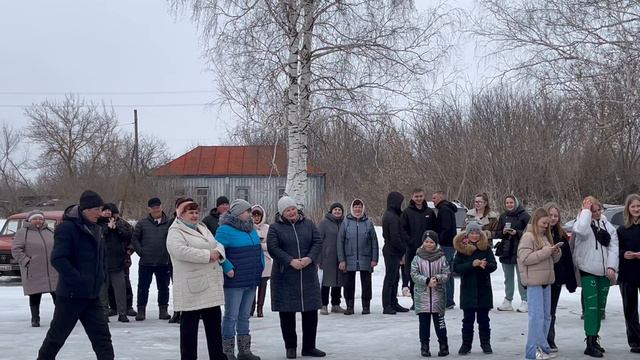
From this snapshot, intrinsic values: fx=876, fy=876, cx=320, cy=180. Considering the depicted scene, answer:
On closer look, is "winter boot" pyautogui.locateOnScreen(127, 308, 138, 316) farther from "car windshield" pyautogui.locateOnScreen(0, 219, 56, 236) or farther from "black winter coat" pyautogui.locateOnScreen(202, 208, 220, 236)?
"car windshield" pyautogui.locateOnScreen(0, 219, 56, 236)

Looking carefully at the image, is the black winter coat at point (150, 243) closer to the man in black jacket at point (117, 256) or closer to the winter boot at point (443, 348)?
the man in black jacket at point (117, 256)

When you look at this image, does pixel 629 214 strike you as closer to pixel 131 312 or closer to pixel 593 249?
pixel 593 249

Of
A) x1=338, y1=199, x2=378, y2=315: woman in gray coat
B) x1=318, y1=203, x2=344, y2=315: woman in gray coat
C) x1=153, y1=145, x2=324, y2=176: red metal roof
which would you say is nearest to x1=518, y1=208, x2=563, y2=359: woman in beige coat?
x1=338, y1=199, x2=378, y2=315: woman in gray coat

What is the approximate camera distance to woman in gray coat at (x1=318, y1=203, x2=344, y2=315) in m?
14.7

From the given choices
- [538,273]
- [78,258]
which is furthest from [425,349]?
[78,258]

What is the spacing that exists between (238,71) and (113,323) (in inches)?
336

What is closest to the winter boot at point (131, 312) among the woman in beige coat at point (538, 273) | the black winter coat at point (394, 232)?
the black winter coat at point (394, 232)

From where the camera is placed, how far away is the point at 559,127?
30188mm

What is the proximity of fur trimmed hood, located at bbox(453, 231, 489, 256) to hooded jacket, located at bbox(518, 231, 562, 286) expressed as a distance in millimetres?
705

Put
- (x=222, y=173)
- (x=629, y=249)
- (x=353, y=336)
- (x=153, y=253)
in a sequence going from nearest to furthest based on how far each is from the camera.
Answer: (x=629, y=249) < (x=353, y=336) < (x=153, y=253) < (x=222, y=173)

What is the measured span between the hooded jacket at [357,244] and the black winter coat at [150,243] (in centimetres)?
288

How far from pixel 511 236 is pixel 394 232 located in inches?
80.9

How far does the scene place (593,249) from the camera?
1050 centimetres

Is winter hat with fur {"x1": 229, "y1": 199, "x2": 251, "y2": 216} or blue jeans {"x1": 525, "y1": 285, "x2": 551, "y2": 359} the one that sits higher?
winter hat with fur {"x1": 229, "y1": 199, "x2": 251, "y2": 216}
